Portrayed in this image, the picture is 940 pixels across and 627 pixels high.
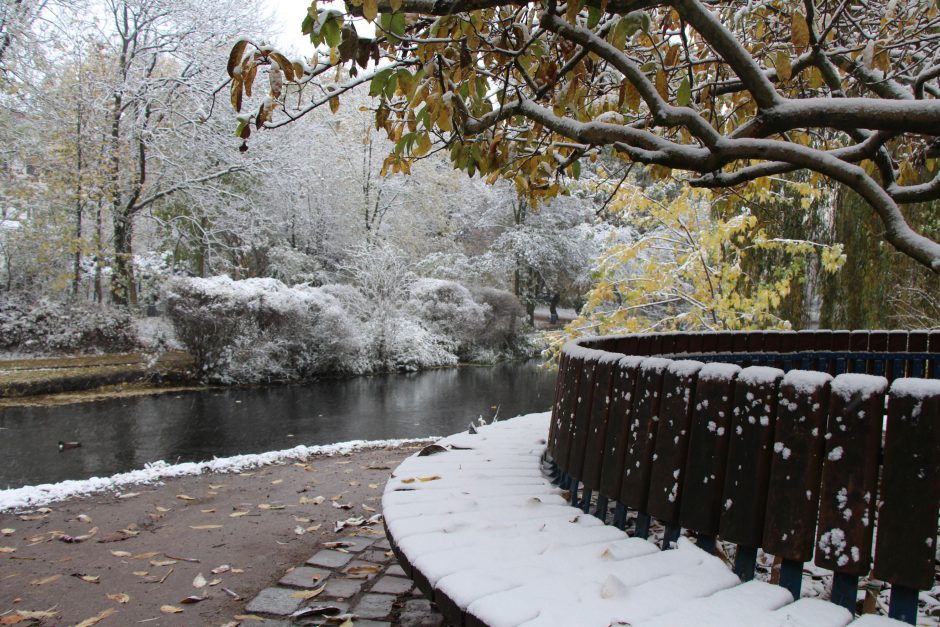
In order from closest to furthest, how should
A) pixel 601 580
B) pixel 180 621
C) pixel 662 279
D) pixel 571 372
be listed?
pixel 601 580
pixel 180 621
pixel 571 372
pixel 662 279

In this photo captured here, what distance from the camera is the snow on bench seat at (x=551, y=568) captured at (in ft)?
4.98

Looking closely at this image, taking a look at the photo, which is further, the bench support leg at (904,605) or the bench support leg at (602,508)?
the bench support leg at (602,508)

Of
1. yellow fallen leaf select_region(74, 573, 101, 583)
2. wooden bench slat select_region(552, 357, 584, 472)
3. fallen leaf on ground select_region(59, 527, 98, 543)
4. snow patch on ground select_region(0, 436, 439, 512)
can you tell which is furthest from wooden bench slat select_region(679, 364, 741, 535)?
snow patch on ground select_region(0, 436, 439, 512)

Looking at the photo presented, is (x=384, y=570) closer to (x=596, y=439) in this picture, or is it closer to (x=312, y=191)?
(x=596, y=439)

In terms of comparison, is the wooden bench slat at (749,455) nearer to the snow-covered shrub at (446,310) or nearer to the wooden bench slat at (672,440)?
the wooden bench slat at (672,440)

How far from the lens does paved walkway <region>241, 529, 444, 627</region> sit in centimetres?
249

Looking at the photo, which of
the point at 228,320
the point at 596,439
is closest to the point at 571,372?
the point at 596,439

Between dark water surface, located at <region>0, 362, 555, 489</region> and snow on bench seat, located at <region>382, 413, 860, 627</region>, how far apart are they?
609cm

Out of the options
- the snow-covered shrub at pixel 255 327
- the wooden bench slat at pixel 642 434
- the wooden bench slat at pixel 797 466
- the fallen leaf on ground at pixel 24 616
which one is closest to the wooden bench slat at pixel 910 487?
the wooden bench slat at pixel 797 466

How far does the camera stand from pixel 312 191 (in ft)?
77.1

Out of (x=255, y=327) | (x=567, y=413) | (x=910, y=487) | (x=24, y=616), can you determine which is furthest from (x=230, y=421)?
(x=910, y=487)

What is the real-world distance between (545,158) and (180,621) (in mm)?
2862

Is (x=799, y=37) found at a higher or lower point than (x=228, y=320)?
higher

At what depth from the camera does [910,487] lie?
1.46 m
